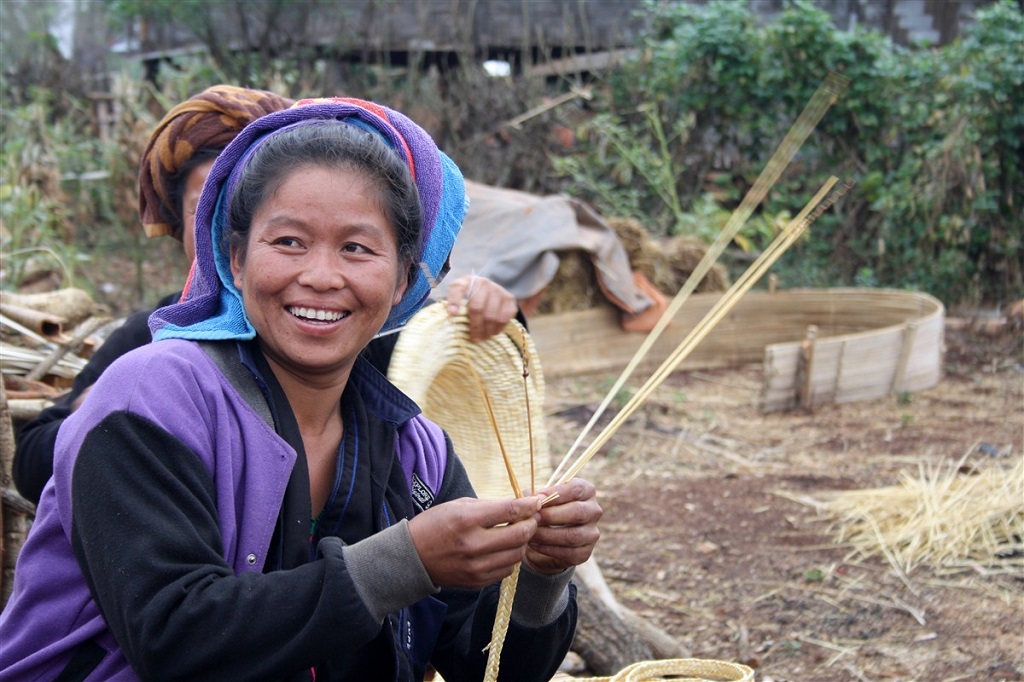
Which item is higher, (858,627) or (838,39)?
(838,39)

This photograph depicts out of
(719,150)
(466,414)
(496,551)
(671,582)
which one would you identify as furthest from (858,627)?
(719,150)

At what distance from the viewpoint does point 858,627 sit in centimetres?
348

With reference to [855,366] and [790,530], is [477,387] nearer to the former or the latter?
[790,530]

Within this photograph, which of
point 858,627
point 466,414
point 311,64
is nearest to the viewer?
point 466,414

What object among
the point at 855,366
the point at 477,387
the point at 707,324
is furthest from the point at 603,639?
the point at 855,366

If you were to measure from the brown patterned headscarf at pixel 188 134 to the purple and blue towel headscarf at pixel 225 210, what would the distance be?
3.22 feet

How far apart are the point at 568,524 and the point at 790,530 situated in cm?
306

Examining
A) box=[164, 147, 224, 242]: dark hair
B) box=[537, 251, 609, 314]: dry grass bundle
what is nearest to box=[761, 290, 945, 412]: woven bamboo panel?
box=[537, 251, 609, 314]: dry grass bundle

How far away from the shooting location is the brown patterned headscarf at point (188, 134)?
2.61 meters

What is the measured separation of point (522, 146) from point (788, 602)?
22.7ft

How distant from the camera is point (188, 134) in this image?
2.61m

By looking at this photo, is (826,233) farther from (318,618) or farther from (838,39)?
(318,618)

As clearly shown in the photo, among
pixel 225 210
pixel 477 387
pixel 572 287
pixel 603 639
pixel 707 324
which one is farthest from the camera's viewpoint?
pixel 572 287

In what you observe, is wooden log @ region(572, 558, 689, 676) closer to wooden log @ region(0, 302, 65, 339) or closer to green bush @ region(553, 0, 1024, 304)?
wooden log @ region(0, 302, 65, 339)
